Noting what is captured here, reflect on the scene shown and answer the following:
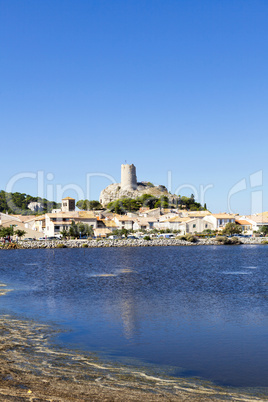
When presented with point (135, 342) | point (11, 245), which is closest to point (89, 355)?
point (135, 342)

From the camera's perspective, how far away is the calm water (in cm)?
1470

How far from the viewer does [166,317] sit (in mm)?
21906

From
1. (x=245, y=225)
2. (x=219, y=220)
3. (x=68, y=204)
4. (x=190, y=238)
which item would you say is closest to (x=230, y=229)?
(x=219, y=220)

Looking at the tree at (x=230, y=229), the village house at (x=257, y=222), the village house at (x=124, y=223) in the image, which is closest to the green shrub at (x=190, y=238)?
the tree at (x=230, y=229)

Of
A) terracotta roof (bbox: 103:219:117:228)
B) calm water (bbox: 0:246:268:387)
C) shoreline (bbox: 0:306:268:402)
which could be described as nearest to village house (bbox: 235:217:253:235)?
terracotta roof (bbox: 103:219:117:228)

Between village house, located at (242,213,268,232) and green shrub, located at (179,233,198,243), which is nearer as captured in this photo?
green shrub, located at (179,233,198,243)

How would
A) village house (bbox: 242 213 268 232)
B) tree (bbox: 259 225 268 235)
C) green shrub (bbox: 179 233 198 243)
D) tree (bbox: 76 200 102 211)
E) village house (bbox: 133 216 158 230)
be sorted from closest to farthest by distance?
green shrub (bbox: 179 233 198 243), tree (bbox: 259 225 268 235), village house (bbox: 242 213 268 232), village house (bbox: 133 216 158 230), tree (bbox: 76 200 102 211)

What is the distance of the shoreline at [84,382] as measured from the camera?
1083 cm

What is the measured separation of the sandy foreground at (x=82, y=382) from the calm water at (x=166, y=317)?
1019 mm

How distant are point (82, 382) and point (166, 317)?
10.5m

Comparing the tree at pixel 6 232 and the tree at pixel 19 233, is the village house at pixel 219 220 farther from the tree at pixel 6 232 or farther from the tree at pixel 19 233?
the tree at pixel 6 232

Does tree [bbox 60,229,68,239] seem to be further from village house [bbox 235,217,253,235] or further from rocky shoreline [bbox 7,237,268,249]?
village house [bbox 235,217,253,235]

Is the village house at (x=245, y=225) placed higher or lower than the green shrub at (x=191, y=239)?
higher

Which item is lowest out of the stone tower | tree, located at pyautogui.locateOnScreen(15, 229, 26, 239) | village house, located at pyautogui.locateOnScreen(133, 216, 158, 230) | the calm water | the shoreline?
the calm water
